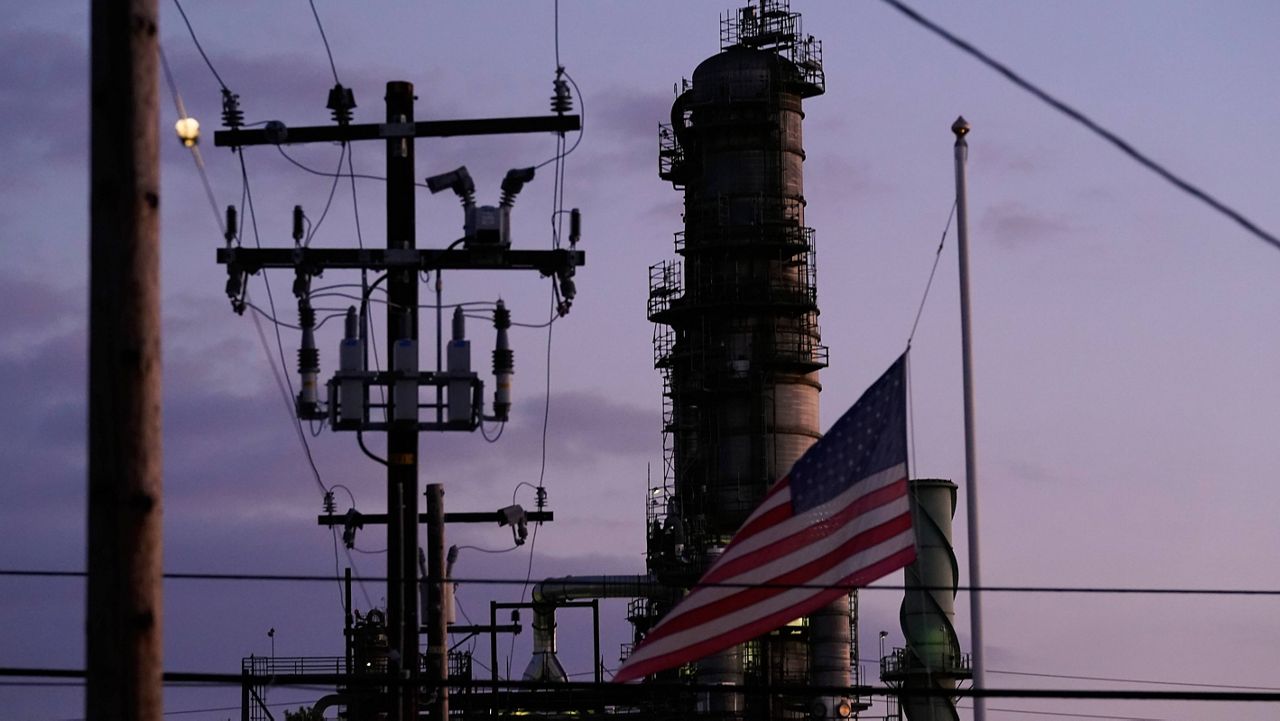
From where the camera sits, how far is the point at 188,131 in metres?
16.9

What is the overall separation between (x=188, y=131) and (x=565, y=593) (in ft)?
188

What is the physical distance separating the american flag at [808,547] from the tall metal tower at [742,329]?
161 ft

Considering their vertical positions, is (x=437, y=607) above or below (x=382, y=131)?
below

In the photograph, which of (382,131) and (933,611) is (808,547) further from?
(933,611)

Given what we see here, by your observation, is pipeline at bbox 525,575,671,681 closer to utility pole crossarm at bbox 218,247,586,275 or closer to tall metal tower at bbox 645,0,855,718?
tall metal tower at bbox 645,0,855,718

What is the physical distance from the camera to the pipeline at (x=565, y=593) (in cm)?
6925

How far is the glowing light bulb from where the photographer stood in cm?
1681

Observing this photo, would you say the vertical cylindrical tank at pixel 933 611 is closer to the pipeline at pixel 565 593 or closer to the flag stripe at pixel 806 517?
the pipeline at pixel 565 593

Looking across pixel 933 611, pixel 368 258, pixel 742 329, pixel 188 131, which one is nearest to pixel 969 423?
pixel 368 258

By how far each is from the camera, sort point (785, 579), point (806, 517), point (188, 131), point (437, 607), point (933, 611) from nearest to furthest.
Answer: point (188, 131) → point (785, 579) → point (806, 517) → point (437, 607) → point (933, 611)

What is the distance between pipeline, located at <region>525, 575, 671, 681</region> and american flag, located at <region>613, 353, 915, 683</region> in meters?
46.8

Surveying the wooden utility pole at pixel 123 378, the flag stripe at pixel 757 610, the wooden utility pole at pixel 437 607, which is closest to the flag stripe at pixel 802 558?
the flag stripe at pixel 757 610

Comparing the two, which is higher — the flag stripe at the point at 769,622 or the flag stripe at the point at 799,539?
the flag stripe at the point at 799,539

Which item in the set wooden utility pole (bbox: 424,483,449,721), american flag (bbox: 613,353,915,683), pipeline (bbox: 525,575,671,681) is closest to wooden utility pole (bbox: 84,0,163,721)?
american flag (bbox: 613,353,915,683)
